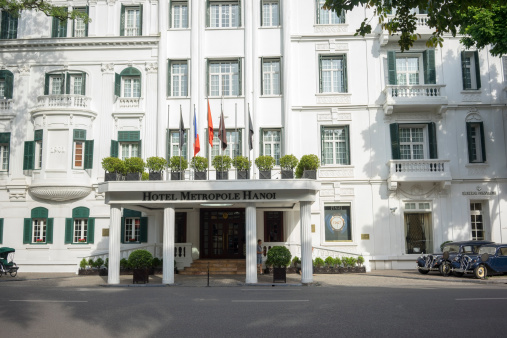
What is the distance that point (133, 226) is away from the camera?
1075 inches

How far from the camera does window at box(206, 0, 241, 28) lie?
28062mm

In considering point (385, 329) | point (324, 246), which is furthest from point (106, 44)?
point (385, 329)

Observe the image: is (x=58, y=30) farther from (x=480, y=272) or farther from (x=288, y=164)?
(x=480, y=272)

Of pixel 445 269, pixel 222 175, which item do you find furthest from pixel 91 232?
pixel 445 269

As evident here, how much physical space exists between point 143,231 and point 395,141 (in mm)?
14381

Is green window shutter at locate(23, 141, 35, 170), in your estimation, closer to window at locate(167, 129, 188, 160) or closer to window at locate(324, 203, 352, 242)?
window at locate(167, 129, 188, 160)

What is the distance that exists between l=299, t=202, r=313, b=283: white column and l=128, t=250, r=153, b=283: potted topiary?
6292 mm

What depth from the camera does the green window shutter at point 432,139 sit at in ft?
87.5

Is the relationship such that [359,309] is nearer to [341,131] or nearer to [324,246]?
[324,246]

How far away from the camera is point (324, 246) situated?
26203mm

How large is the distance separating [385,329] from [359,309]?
2.36 meters

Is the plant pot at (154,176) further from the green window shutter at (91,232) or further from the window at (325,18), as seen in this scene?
the window at (325,18)

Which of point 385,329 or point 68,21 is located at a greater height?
point 68,21

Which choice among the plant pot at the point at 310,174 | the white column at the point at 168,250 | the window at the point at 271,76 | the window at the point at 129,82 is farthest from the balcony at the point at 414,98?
the window at the point at 129,82
